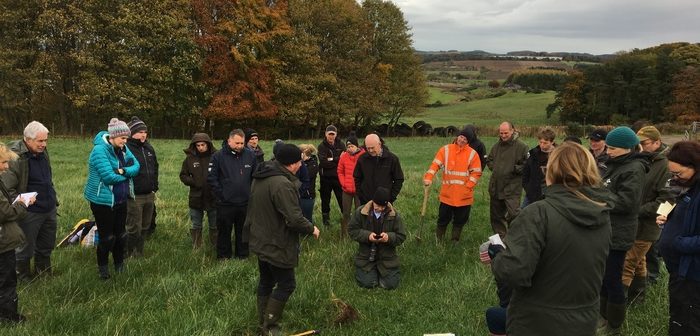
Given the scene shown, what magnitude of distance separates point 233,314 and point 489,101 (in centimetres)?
7512

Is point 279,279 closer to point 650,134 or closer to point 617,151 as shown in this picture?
point 617,151

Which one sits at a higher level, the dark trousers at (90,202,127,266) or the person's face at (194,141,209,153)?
the person's face at (194,141,209,153)

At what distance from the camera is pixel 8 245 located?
4461 mm

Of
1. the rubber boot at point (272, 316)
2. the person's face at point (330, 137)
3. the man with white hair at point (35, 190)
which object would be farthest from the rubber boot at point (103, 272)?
the person's face at point (330, 137)

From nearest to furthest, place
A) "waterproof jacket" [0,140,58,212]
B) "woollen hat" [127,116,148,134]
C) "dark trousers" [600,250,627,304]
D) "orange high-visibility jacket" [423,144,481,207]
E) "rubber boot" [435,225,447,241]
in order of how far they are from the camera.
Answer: "dark trousers" [600,250,627,304]
"waterproof jacket" [0,140,58,212]
"woollen hat" [127,116,148,134]
"orange high-visibility jacket" [423,144,481,207]
"rubber boot" [435,225,447,241]

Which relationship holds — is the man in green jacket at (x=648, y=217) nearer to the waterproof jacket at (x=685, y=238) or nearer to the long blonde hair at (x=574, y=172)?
the waterproof jacket at (x=685, y=238)

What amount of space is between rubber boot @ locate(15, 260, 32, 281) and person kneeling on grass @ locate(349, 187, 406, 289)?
12.9 feet

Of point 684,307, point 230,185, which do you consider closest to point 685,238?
point 684,307

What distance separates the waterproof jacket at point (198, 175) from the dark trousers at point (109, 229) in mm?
1613

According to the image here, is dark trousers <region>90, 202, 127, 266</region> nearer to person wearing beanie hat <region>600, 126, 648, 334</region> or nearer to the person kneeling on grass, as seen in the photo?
the person kneeling on grass

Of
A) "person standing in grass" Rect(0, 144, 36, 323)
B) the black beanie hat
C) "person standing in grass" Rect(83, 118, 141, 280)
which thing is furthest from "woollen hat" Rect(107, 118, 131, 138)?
the black beanie hat

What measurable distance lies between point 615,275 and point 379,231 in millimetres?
2779

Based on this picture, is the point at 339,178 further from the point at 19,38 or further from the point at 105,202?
the point at 19,38

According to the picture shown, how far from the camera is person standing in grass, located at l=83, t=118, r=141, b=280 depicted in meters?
5.62
